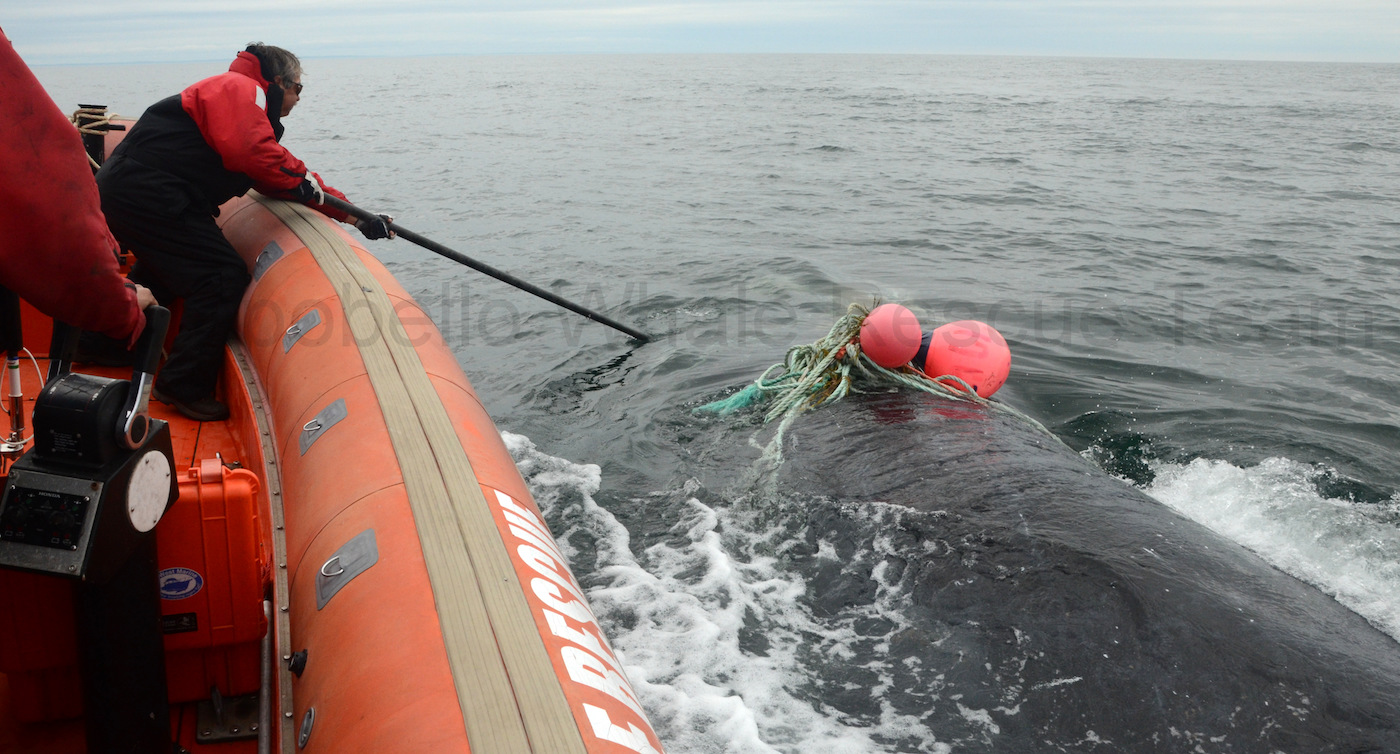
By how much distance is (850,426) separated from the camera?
4.45 metres

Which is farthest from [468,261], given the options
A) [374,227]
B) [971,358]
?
[971,358]

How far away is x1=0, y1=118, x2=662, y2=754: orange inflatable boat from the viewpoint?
182cm

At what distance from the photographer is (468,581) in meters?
2.18

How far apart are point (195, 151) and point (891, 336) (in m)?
3.60

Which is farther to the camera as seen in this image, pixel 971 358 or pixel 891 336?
pixel 971 358

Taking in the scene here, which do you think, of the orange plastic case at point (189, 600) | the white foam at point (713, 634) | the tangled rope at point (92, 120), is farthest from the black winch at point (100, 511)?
the tangled rope at point (92, 120)

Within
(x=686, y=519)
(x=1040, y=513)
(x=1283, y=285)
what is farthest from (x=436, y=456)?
(x=1283, y=285)

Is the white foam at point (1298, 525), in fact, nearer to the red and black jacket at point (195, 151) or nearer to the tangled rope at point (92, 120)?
the red and black jacket at point (195, 151)

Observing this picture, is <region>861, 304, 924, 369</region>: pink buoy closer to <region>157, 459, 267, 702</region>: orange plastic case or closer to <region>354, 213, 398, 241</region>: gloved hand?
<region>354, 213, 398, 241</region>: gloved hand

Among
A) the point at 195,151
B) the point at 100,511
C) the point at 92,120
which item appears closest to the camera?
the point at 100,511

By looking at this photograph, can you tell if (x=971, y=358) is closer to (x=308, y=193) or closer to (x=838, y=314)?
(x=308, y=193)

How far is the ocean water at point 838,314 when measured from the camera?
3508 mm

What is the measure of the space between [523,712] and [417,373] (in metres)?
1.75

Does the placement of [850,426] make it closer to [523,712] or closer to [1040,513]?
[1040,513]
